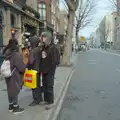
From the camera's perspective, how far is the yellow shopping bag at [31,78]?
628 cm

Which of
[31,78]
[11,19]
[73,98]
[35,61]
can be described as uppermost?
[11,19]

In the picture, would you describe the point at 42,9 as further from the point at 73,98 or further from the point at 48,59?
the point at 48,59

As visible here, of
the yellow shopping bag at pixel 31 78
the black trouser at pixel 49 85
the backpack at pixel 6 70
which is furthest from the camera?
the black trouser at pixel 49 85

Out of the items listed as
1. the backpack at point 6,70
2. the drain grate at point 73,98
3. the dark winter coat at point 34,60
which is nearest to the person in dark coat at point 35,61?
the dark winter coat at point 34,60

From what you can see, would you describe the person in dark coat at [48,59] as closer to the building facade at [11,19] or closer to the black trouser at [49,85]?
the black trouser at [49,85]

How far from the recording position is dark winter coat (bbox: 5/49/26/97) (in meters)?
5.73

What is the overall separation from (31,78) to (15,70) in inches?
24.5

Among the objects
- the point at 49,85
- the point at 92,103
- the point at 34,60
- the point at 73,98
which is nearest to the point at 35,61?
the point at 34,60

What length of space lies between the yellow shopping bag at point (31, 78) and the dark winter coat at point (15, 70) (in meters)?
0.45

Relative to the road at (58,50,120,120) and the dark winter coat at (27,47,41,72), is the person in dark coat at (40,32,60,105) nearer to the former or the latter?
the dark winter coat at (27,47,41,72)

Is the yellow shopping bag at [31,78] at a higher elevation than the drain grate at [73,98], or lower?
higher

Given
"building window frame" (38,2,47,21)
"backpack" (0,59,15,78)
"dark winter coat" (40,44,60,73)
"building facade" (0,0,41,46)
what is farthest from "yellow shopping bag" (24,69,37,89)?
"building window frame" (38,2,47,21)

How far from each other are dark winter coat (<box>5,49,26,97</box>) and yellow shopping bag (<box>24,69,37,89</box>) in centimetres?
45

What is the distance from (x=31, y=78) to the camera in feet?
20.7
